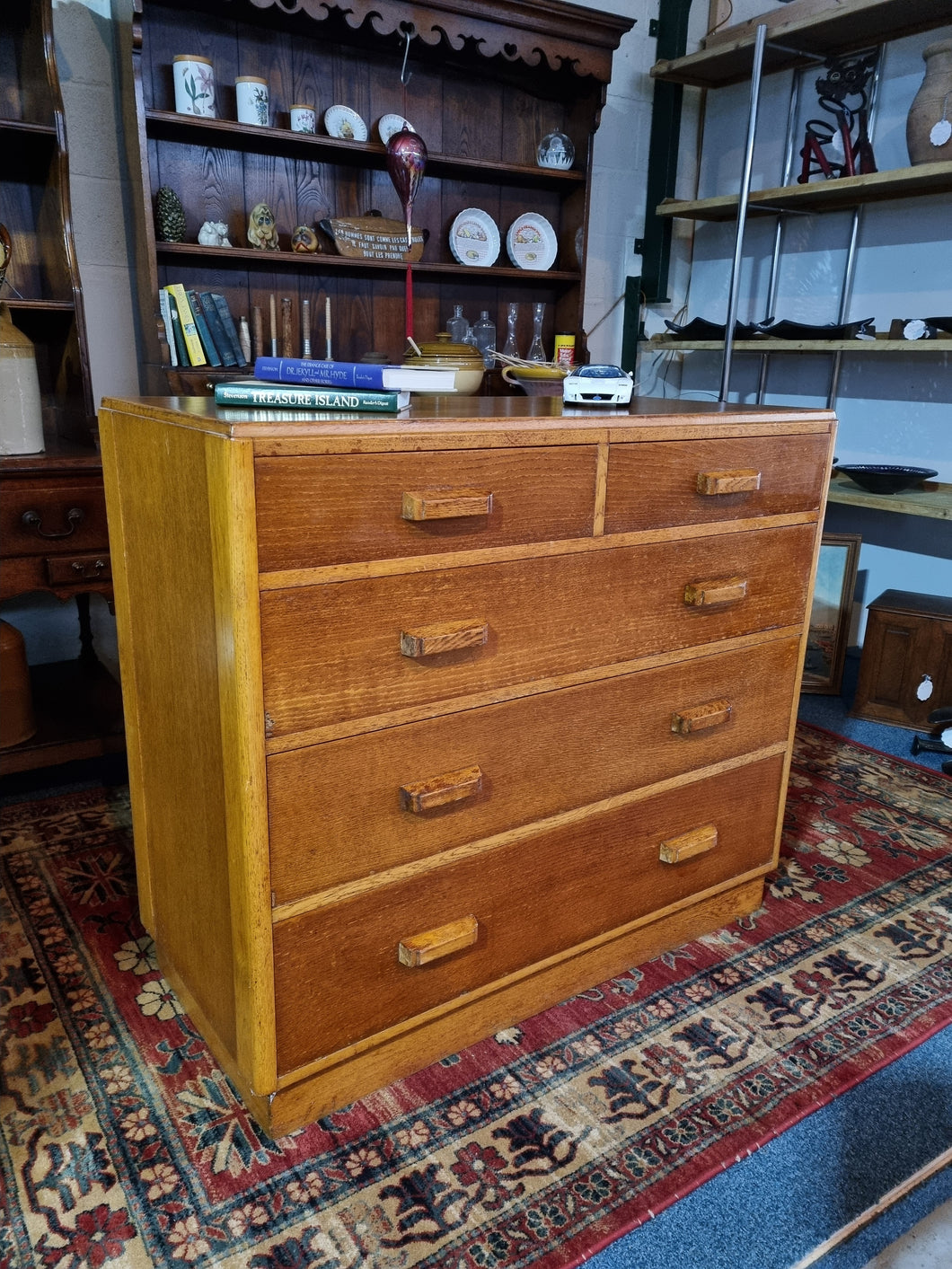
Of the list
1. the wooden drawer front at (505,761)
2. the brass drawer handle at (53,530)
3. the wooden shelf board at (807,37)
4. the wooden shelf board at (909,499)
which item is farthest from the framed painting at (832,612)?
the brass drawer handle at (53,530)

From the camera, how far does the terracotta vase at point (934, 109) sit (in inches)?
96.5

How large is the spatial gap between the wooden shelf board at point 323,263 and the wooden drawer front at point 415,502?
163 cm

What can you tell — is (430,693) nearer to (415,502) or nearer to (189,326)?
(415,502)

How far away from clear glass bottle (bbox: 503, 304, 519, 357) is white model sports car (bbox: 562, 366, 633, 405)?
66.7 inches

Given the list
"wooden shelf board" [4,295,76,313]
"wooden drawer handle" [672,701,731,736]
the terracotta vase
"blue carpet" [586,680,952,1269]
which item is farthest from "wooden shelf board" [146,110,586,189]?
"blue carpet" [586,680,952,1269]

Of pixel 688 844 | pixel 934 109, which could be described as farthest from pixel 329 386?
pixel 934 109

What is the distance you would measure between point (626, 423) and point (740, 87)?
279 cm

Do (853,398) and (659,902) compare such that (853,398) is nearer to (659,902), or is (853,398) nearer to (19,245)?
(659,902)

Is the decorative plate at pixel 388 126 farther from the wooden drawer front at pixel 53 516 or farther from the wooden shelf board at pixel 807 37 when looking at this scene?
the wooden drawer front at pixel 53 516

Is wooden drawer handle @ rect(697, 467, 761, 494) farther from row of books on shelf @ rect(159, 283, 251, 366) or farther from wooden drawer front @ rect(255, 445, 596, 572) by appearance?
row of books on shelf @ rect(159, 283, 251, 366)

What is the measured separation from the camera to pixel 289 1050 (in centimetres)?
114

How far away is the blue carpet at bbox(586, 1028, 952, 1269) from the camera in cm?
106

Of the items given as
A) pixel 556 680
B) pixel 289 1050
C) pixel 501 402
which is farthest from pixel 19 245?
pixel 289 1050

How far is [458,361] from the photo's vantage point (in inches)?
62.1
